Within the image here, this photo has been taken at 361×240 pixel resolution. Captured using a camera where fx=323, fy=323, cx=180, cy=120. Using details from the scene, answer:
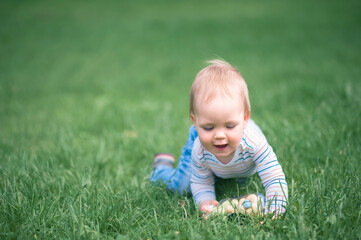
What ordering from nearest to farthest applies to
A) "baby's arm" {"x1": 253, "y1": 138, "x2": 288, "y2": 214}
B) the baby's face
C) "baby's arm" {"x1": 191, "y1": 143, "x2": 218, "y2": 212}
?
the baby's face < "baby's arm" {"x1": 253, "y1": 138, "x2": 288, "y2": 214} < "baby's arm" {"x1": 191, "y1": 143, "x2": 218, "y2": 212}

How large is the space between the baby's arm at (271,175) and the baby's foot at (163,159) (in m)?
1.04

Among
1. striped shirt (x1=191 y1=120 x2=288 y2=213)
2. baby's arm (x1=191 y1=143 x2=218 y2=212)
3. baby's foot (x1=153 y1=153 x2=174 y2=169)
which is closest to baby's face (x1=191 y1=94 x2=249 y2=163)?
striped shirt (x1=191 y1=120 x2=288 y2=213)

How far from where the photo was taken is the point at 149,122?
4297 mm

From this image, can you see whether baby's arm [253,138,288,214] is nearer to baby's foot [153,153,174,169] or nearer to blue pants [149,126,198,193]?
blue pants [149,126,198,193]

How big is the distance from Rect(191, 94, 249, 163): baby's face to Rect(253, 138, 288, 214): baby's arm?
0.20 meters

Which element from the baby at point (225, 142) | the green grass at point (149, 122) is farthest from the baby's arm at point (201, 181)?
the green grass at point (149, 122)

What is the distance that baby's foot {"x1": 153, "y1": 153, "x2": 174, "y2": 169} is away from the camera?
9.78ft

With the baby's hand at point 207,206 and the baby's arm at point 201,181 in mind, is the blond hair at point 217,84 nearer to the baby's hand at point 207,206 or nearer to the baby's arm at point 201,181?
the baby's arm at point 201,181

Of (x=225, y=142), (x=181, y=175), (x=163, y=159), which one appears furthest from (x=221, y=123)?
(x=163, y=159)

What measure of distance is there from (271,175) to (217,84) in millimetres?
702

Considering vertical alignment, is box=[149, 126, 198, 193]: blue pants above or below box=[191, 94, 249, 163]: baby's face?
below

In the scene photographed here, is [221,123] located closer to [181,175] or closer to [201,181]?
[201,181]

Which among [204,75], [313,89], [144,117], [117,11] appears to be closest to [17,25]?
[117,11]

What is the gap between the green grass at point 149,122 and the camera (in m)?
1.95
